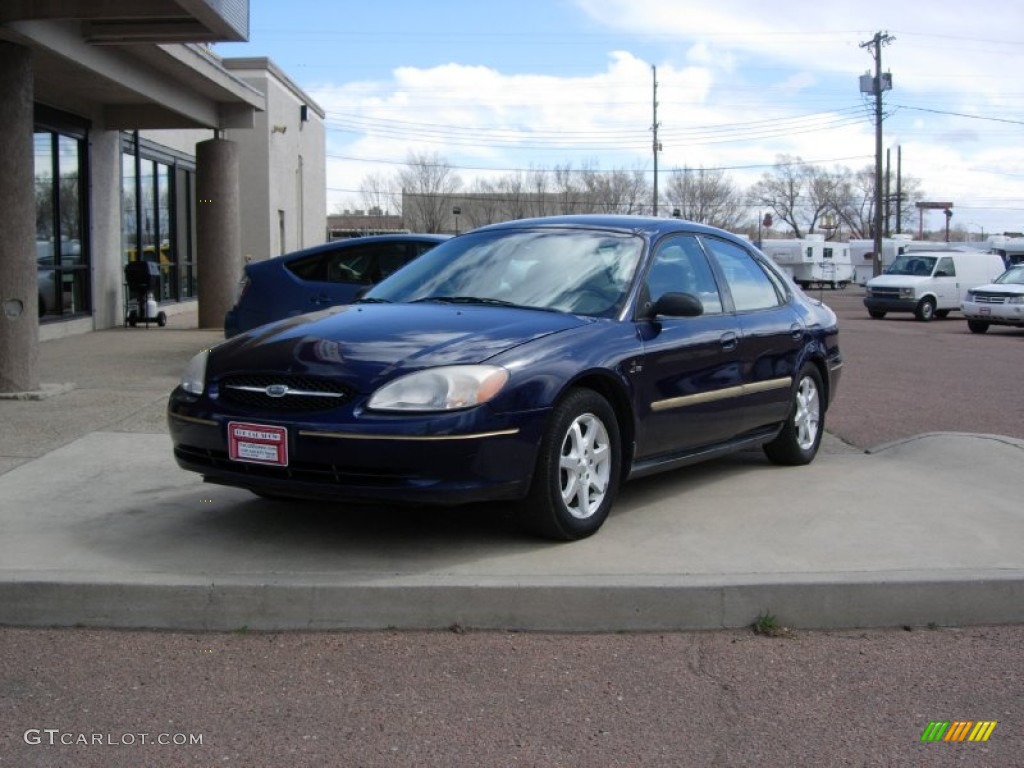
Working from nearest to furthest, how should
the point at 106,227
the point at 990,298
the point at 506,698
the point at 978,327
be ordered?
the point at 506,698 → the point at 106,227 → the point at 990,298 → the point at 978,327

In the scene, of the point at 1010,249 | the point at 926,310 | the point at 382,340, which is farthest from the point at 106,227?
the point at 1010,249

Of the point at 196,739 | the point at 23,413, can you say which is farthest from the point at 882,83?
the point at 196,739

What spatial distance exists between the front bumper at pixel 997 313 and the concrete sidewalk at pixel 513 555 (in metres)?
18.6

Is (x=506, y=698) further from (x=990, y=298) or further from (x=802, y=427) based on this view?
(x=990, y=298)

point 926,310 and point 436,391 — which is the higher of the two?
point 436,391

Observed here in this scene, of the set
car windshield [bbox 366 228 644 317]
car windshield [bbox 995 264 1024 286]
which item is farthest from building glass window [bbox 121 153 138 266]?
car windshield [bbox 995 264 1024 286]

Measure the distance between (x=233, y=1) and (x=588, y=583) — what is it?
27.4 feet

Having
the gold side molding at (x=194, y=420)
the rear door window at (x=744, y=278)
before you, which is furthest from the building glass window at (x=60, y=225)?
the rear door window at (x=744, y=278)

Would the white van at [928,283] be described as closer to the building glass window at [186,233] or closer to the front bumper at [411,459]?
the building glass window at [186,233]

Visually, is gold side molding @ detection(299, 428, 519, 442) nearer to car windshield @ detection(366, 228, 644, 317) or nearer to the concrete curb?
the concrete curb

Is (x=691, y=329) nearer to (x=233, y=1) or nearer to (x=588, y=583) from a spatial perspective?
(x=588, y=583)

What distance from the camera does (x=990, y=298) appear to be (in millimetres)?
24672

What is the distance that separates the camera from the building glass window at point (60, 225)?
15.7m

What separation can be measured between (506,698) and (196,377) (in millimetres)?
2371
